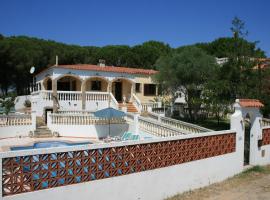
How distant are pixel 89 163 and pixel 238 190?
5544 mm

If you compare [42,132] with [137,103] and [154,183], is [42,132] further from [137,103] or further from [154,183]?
[154,183]

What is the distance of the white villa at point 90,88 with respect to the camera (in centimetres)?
2384

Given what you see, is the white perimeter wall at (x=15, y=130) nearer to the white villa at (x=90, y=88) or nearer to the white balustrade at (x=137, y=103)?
the white villa at (x=90, y=88)

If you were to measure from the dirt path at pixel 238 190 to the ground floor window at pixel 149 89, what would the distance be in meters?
21.4

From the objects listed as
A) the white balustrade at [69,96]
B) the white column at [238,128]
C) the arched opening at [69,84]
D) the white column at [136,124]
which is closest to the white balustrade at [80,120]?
the white column at [136,124]

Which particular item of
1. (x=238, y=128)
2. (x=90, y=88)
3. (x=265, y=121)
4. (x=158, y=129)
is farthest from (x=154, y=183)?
(x=90, y=88)

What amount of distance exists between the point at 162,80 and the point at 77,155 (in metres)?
20.4

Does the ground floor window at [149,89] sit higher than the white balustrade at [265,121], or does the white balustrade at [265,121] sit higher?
the ground floor window at [149,89]

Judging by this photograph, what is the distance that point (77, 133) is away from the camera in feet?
68.1

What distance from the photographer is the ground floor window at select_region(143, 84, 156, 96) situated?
32.3 m

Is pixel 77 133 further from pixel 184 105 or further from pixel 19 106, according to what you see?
pixel 19 106

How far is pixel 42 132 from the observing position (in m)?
20.6

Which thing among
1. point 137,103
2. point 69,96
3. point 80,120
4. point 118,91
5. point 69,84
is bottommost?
point 80,120

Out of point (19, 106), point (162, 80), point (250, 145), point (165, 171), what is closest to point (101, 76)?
point (162, 80)
